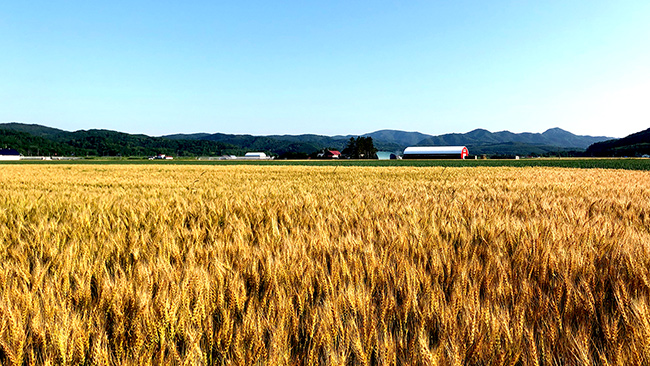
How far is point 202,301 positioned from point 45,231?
2381mm

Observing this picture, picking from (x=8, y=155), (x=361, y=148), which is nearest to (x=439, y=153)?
(x=361, y=148)

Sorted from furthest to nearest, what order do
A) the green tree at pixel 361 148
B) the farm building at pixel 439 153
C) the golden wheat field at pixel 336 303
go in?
1. the green tree at pixel 361 148
2. the farm building at pixel 439 153
3. the golden wheat field at pixel 336 303

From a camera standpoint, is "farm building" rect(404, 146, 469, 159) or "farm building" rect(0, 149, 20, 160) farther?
"farm building" rect(0, 149, 20, 160)

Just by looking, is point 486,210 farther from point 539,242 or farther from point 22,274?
point 22,274

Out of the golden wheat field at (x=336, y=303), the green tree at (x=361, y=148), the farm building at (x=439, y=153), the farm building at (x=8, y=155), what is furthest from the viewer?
the green tree at (x=361, y=148)

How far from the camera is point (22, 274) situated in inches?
73.3

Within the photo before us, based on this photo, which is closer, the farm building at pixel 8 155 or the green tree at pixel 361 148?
the farm building at pixel 8 155

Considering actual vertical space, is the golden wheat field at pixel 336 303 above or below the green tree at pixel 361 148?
below

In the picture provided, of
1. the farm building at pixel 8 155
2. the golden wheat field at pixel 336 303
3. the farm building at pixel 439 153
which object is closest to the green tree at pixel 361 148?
the farm building at pixel 439 153

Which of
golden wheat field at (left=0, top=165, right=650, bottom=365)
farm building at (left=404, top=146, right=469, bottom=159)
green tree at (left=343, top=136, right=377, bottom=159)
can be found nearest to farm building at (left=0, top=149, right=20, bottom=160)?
green tree at (left=343, top=136, right=377, bottom=159)

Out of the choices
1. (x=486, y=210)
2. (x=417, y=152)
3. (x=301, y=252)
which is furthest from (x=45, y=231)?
(x=417, y=152)

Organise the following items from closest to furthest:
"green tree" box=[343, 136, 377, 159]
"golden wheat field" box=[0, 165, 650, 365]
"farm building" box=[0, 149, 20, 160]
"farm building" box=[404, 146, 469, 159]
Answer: "golden wheat field" box=[0, 165, 650, 365]
"farm building" box=[404, 146, 469, 159]
"farm building" box=[0, 149, 20, 160]
"green tree" box=[343, 136, 377, 159]

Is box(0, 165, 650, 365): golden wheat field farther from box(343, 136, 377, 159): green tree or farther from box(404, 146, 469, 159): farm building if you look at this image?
box(343, 136, 377, 159): green tree

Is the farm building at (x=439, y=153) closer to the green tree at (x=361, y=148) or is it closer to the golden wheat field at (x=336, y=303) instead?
the green tree at (x=361, y=148)
